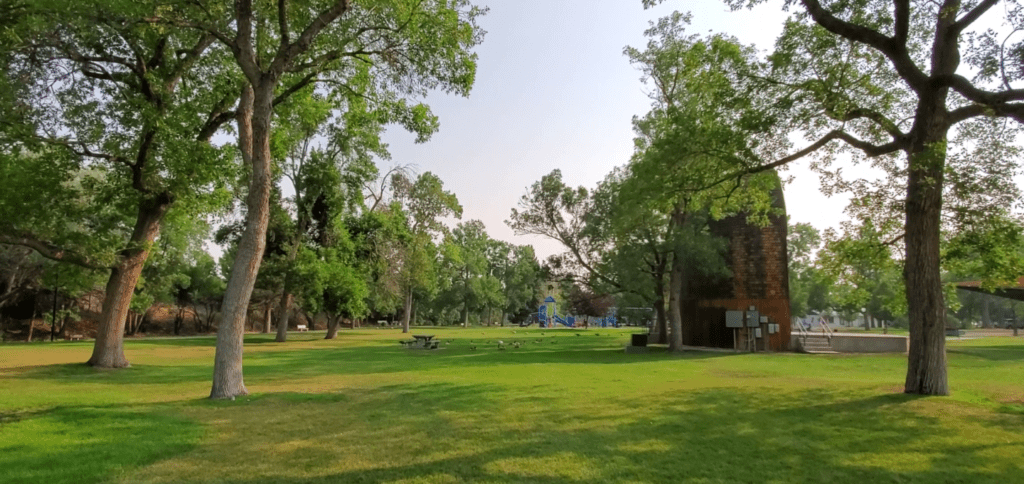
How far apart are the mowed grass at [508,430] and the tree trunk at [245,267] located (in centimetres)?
65

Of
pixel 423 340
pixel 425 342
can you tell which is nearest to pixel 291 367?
pixel 425 342

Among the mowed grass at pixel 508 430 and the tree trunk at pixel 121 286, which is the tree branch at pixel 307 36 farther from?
the tree trunk at pixel 121 286

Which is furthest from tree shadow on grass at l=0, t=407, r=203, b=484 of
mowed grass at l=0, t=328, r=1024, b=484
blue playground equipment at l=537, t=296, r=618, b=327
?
blue playground equipment at l=537, t=296, r=618, b=327

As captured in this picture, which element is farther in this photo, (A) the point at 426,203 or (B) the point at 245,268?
(A) the point at 426,203

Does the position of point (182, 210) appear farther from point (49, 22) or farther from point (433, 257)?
point (433, 257)

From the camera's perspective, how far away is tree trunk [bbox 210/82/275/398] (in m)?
11.4

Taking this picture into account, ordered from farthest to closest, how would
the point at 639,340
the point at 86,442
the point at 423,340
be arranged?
the point at 639,340, the point at 423,340, the point at 86,442

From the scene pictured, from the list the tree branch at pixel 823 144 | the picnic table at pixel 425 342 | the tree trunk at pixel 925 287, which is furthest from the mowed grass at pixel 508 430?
the picnic table at pixel 425 342

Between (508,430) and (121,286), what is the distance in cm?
1534

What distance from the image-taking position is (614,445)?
7.24 meters

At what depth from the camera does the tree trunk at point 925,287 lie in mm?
11234

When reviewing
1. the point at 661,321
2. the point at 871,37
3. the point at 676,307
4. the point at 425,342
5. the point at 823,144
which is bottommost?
the point at 425,342

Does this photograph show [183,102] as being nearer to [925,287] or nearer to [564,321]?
[925,287]

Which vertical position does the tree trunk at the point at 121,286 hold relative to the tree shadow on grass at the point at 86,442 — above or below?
above
